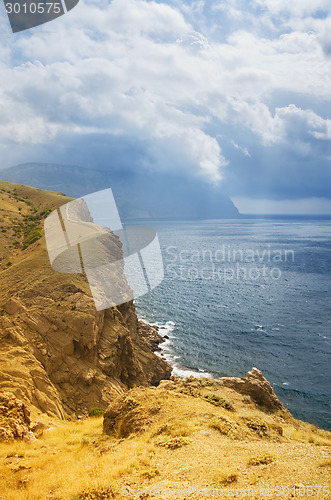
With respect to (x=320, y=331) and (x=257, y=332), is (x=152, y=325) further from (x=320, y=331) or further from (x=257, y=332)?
(x=320, y=331)

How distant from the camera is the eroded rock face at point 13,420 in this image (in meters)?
12.8

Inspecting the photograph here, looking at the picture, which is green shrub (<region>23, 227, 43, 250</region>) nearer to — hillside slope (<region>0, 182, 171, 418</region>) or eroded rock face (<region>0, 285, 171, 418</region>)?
hillside slope (<region>0, 182, 171, 418</region>)

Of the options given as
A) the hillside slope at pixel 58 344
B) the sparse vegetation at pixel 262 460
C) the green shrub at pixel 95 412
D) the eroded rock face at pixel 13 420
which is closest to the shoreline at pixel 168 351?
the hillside slope at pixel 58 344

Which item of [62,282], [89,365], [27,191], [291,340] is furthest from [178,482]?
[27,191]

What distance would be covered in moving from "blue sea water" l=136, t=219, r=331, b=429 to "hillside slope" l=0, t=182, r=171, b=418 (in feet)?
60.3

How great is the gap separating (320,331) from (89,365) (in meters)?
41.2

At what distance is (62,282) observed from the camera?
25.7 meters

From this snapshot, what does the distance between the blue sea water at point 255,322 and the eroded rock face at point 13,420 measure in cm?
2946

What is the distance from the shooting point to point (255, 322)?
5591 centimetres

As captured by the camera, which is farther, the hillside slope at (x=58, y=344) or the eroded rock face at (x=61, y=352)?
the hillside slope at (x=58, y=344)

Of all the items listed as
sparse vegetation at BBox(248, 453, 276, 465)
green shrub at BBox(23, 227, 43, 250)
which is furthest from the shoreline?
sparse vegetation at BBox(248, 453, 276, 465)

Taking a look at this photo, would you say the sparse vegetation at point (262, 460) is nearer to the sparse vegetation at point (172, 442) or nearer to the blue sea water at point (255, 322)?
the sparse vegetation at point (172, 442)

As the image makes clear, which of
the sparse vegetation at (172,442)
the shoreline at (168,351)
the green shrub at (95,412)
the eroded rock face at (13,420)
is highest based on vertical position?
the eroded rock face at (13,420)

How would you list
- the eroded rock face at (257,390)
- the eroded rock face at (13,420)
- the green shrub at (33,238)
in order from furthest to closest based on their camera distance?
the green shrub at (33,238), the eroded rock face at (257,390), the eroded rock face at (13,420)
